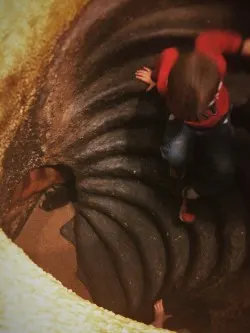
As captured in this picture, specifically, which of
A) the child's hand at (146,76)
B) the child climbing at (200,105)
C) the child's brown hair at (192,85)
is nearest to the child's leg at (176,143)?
the child climbing at (200,105)

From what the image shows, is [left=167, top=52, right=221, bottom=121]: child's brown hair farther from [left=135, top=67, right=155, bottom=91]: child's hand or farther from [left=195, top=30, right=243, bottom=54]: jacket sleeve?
[left=135, top=67, right=155, bottom=91]: child's hand

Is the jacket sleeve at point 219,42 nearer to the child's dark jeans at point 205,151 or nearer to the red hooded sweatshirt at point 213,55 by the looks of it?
the red hooded sweatshirt at point 213,55

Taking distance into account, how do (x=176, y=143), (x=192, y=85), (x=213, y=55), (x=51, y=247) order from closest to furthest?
(x=192, y=85), (x=213, y=55), (x=176, y=143), (x=51, y=247)

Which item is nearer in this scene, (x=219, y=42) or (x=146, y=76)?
(x=219, y=42)

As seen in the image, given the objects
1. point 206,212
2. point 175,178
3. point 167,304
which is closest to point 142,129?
point 175,178

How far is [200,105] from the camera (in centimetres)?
96

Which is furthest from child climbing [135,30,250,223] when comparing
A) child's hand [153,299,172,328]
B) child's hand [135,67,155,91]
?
child's hand [153,299,172,328]

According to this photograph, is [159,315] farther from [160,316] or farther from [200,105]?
[200,105]

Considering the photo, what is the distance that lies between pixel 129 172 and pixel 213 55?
1.56 ft

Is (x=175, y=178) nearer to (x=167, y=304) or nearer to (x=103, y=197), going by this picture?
(x=103, y=197)

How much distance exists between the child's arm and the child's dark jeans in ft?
0.50

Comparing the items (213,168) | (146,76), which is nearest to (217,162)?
(213,168)

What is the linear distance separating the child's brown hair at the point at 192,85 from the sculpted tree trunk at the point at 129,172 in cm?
22

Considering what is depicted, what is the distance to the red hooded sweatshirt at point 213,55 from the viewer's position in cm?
110
